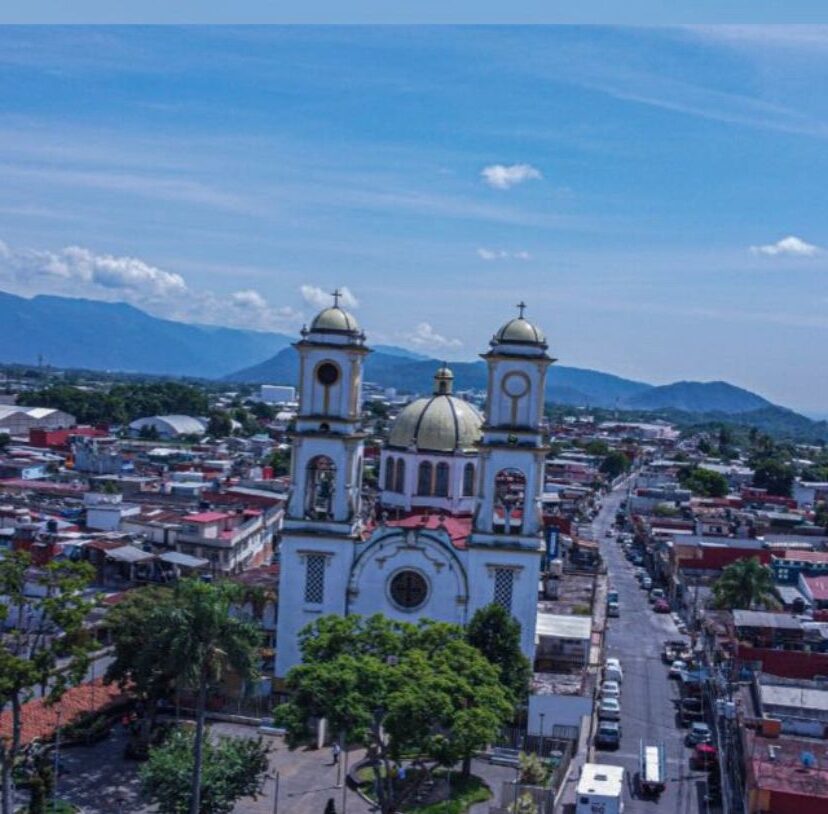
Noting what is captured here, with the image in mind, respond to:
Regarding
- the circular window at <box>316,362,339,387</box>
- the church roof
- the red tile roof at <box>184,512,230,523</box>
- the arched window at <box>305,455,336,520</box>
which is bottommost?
the red tile roof at <box>184,512,230,523</box>

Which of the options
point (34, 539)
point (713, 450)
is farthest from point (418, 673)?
point (713, 450)

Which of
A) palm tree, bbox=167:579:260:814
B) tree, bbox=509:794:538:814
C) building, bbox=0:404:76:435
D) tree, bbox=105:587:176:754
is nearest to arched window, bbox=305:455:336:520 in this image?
tree, bbox=105:587:176:754

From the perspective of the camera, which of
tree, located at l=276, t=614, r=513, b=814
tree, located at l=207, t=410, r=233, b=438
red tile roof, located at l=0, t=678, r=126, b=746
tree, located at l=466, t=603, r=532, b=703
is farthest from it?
tree, located at l=207, t=410, r=233, b=438

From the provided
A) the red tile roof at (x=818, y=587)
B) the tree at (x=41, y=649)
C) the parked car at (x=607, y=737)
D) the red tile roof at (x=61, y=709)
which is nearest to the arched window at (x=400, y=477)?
the parked car at (x=607, y=737)

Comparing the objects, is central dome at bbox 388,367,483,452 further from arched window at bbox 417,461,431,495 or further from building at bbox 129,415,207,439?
building at bbox 129,415,207,439

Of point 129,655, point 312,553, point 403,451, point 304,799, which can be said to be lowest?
point 304,799

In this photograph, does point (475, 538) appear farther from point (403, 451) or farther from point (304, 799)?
point (304, 799)

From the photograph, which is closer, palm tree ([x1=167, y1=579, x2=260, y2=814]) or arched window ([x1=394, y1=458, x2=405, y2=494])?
palm tree ([x1=167, y1=579, x2=260, y2=814])
